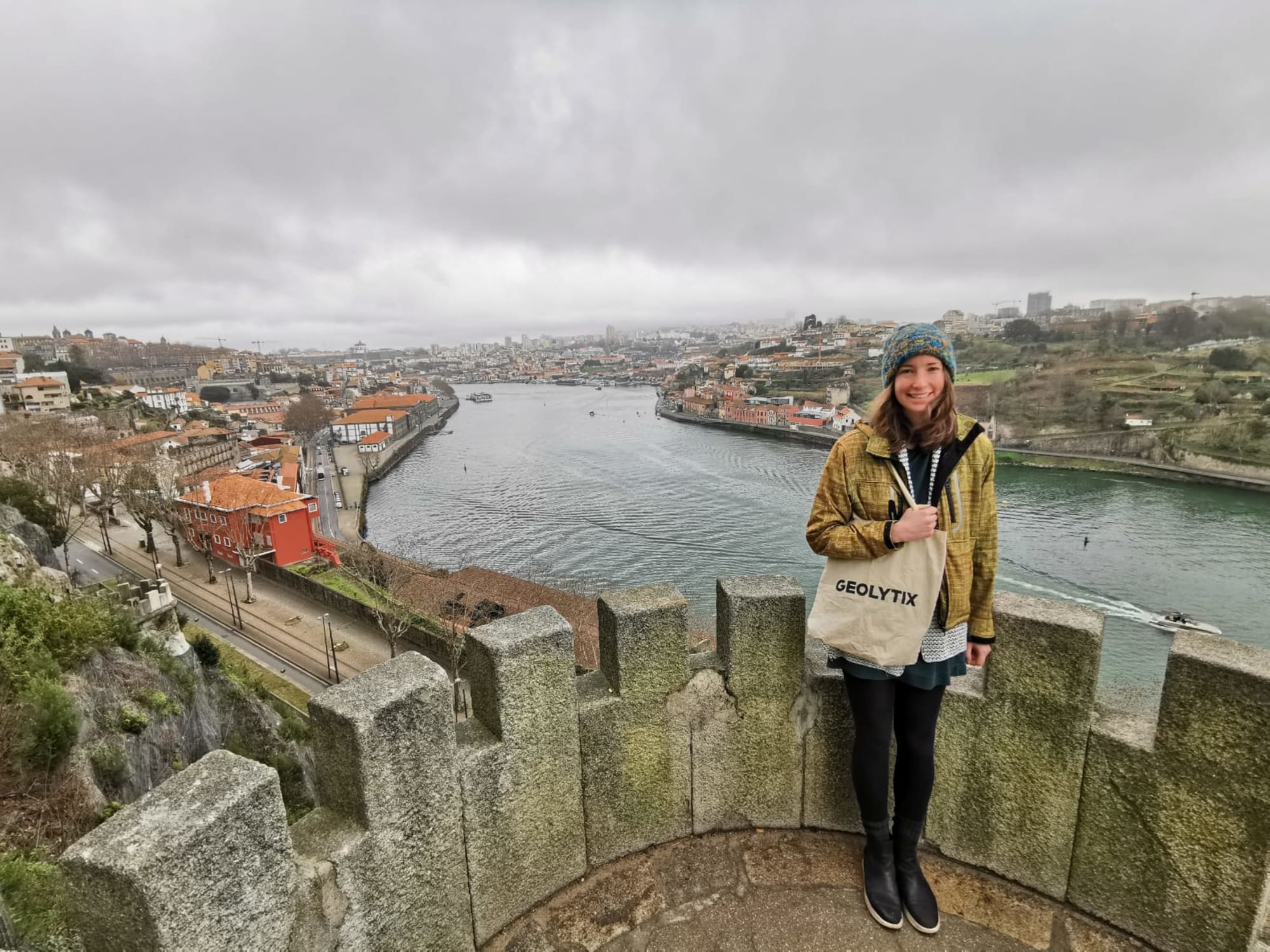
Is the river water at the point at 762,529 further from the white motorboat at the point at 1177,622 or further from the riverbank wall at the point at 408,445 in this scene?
the riverbank wall at the point at 408,445

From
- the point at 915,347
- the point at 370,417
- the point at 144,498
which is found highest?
the point at 915,347

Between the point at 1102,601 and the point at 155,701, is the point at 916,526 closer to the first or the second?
the point at 155,701

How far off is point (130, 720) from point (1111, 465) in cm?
5815

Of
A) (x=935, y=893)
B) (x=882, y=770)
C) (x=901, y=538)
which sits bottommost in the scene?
(x=935, y=893)

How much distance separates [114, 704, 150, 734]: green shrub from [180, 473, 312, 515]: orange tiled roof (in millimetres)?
17555

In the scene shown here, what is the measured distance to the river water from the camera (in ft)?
74.9

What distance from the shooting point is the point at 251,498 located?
24.9m

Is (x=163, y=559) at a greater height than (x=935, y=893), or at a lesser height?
lesser

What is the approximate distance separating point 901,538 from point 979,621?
47 cm

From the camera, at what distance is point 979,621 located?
1.86m

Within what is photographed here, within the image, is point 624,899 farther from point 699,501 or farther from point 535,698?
point 699,501

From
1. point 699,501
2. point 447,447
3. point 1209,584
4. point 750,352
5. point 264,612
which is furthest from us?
point 750,352

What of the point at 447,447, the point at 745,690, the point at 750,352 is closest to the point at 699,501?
the point at 745,690

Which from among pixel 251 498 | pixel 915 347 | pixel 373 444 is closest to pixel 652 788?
pixel 915 347
